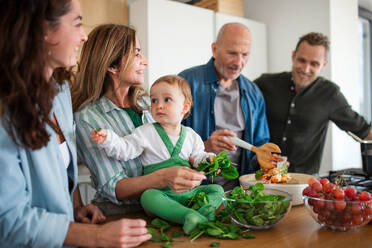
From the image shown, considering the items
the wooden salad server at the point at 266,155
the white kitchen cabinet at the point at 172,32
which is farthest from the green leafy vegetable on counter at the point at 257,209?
the white kitchen cabinet at the point at 172,32

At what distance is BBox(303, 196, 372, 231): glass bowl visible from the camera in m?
1.06

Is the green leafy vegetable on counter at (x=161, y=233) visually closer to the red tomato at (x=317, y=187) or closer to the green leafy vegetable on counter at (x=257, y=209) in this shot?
the green leafy vegetable on counter at (x=257, y=209)

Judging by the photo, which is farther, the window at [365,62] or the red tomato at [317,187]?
the window at [365,62]

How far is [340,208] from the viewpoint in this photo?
106 cm

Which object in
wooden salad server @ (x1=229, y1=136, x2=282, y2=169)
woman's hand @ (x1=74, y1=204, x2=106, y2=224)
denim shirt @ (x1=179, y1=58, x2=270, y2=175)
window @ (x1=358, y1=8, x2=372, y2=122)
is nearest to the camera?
woman's hand @ (x1=74, y1=204, x2=106, y2=224)

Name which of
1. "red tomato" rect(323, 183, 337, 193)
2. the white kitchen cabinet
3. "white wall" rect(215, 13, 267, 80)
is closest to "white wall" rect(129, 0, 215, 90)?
the white kitchen cabinet

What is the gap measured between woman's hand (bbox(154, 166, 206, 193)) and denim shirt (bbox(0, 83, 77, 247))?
353 mm

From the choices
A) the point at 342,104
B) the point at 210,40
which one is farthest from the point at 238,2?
the point at 342,104

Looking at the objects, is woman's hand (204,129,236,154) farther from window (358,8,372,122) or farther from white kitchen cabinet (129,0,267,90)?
window (358,8,372,122)

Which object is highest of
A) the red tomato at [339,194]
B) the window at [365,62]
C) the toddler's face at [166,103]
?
the window at [365,62]

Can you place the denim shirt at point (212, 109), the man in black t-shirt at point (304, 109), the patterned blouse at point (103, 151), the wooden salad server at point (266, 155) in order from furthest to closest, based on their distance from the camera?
the man in black t-shirt at point (304, 109), the denim shirt at point (212, 109), the wooden salad server at point (266, 155), the patterned blouse at point (103, 151)

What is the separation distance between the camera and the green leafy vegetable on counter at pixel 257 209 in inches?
41.8

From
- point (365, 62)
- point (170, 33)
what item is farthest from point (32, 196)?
point (365, 62)

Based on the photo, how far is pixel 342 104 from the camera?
2.85 meters
